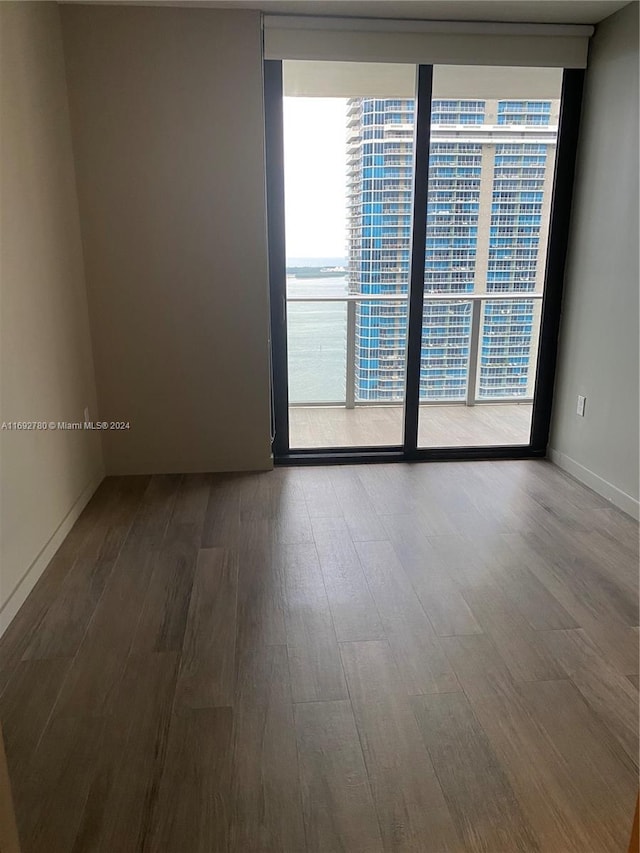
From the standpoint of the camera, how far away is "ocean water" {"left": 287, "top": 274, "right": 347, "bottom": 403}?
404 cm

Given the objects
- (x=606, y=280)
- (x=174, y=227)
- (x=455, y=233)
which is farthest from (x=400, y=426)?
(x=174, y=227)

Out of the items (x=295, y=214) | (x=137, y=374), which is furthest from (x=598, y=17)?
(x=137, y=374)

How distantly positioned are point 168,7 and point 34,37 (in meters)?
0.73

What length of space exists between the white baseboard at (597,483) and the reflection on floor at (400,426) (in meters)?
0.41

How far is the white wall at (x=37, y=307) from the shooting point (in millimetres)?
2240

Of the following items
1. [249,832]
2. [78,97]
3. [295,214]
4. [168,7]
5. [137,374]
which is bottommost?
[249,832]

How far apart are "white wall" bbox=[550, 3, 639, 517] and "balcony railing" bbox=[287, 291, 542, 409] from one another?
867 mm

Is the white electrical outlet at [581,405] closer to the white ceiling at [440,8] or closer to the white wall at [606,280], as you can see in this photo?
the white wall at [606,280]

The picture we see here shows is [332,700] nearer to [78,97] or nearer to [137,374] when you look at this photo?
[137,374]

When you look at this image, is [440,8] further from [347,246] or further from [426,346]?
[426,346]

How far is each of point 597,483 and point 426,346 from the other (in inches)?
62.3

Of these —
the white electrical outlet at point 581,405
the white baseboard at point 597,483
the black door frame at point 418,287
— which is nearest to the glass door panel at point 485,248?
the black door frame at point 418,287

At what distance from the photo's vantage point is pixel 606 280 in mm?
3193

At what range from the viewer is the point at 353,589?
7.61ft
